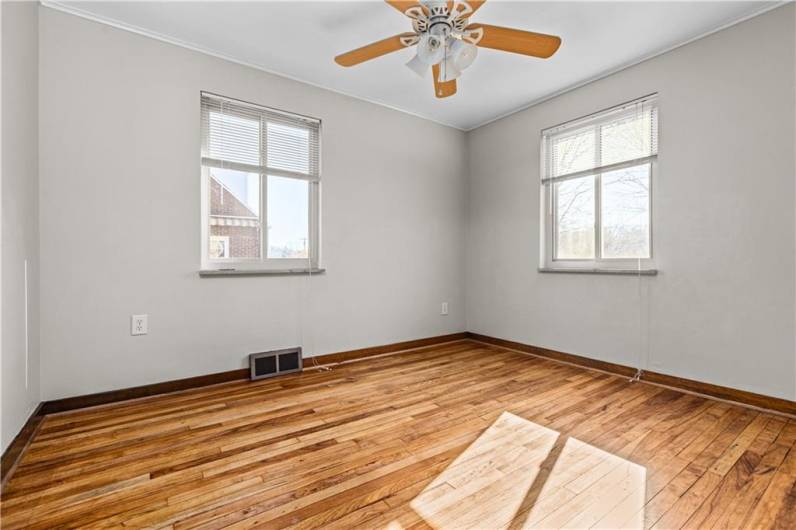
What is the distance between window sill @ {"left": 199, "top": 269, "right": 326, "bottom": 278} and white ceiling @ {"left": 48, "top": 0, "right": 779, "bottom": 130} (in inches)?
63.4

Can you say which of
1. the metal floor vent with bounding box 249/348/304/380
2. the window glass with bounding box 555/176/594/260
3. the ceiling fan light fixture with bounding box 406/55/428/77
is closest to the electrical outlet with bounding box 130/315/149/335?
the metal floor vent with bounding box 249/348/304/380

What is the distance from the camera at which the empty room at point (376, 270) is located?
60.6 inches

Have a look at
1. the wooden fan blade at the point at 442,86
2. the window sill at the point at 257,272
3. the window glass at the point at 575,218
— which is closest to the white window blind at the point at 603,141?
the window glass at the point at 575,218

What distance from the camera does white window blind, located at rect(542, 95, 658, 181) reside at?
9.35ft

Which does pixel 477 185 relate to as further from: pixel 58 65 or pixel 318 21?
pixel 58 65

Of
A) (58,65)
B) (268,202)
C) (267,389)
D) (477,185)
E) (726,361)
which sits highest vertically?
(58,65)

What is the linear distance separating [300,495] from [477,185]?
3.58 meters

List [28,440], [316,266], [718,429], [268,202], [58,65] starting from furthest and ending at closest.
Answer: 1. [316,266]
2. [268,202]
3. [58,65]
4. [718,429]
5. [28,440]

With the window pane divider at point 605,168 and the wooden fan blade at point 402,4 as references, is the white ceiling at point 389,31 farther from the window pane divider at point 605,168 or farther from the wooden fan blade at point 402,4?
the window pane divider at point 605,168

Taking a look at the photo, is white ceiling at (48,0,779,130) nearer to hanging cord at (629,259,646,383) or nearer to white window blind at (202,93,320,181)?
white window blind at (202,93,320,181)

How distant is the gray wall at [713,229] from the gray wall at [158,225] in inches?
74.5

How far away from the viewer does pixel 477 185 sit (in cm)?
425

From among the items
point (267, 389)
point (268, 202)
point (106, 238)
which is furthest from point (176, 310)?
point (268, 202)

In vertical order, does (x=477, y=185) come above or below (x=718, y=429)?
above
